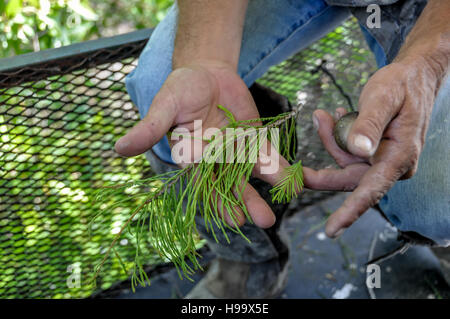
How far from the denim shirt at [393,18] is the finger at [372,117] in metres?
0.29

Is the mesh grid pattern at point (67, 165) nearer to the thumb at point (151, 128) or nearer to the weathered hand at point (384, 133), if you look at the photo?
the thumb at point (151, 128)

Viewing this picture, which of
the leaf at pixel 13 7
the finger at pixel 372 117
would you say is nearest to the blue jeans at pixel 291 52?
the finger at pixel 372 117

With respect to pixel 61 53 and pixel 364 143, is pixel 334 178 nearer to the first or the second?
pixel 364 143

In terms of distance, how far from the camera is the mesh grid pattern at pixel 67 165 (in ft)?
3.16

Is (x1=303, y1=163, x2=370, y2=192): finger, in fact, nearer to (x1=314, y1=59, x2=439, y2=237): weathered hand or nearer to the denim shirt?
(x1=314, y1=59, x2=439, y2=237): weathered hand

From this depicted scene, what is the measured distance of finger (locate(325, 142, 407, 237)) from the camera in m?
0.58

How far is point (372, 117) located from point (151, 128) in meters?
0.34

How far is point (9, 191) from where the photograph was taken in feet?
3.34

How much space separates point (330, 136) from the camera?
72 centimetres

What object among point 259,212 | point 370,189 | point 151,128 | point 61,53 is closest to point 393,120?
point 370,189

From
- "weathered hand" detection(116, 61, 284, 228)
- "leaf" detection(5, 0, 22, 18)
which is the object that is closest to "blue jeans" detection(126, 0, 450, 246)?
"weathered hand" detection(116, 61, 284, 228)

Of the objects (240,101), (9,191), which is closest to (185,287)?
(9,191)
